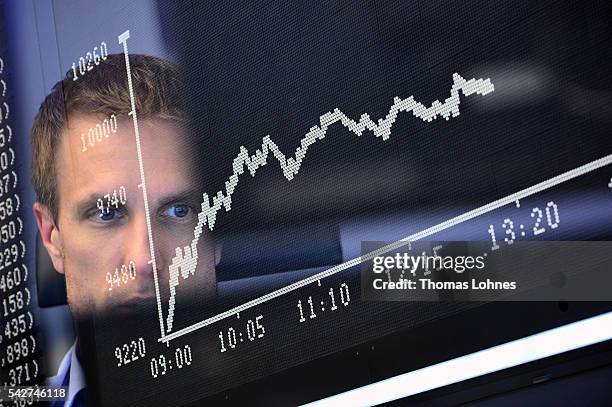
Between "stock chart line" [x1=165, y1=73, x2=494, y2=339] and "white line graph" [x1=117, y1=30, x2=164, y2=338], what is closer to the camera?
"stock chart line" [x1=165, y1=73, x2=494, y2=339]

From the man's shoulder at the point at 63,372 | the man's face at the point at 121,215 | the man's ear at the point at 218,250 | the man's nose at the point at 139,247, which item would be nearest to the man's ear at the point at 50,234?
the man's face at the point at 121,215

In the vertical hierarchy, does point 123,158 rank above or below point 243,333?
above

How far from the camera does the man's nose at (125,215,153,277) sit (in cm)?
216

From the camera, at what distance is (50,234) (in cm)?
247

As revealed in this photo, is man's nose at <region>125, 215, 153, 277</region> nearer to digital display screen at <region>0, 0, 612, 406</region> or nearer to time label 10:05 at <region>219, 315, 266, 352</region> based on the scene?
digital display screen at <region>0, 0, 612, 406</region>

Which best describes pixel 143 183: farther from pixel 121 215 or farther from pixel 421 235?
pixel 421 235

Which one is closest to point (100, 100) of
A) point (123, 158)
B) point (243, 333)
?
point (123, 158)

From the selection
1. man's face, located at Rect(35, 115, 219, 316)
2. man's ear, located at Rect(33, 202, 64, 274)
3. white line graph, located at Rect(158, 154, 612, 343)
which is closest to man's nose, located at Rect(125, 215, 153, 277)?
man's face, located at Rect(35, 115, 219, 316)

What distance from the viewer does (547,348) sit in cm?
153

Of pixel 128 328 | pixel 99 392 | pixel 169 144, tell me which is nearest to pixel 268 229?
pixel 169 144

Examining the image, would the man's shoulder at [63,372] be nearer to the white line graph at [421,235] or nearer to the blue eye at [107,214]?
the blue eye at [107,214]

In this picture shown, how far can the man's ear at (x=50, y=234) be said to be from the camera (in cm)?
244

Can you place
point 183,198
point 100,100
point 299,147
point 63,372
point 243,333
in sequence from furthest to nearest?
point 63,372 < point 100,100 < point 183,198 < point 243,333 < point 299,147

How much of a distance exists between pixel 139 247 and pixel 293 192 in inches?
16.4
